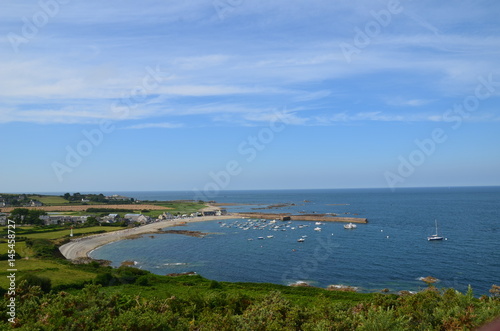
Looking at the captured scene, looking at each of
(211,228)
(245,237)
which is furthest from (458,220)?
(211,228)

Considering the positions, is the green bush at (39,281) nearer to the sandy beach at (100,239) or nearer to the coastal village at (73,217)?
the sandy beach at (100,239)

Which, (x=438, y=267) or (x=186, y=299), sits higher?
(x=186, y=299)

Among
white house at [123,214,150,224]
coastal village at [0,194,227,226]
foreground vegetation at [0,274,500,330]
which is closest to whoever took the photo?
foreground vegetation at [0,274,500,330]

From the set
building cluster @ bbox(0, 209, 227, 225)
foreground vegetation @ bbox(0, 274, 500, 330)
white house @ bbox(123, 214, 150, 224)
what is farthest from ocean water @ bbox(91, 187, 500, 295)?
building cluster @ bbox(0, 209, 227, 225)

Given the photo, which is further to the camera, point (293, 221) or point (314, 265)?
point (293, 221)

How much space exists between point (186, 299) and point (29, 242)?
37.3 metres

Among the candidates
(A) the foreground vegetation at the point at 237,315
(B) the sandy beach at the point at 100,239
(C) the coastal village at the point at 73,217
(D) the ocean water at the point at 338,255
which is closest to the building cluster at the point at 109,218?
(C) the coastal village at the point at 73,217

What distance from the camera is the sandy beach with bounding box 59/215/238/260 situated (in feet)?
Answer: 165

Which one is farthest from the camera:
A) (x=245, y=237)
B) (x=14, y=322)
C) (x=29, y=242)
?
(x=245, y=237)

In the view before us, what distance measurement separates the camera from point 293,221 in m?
90.6

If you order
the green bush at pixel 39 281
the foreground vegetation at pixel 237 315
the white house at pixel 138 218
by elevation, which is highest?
the foreground vegetation at pixel 237 315

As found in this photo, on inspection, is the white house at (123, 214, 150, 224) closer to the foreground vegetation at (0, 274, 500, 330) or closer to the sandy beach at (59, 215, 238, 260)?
the sandy beach at (59, 215, 238, 260)

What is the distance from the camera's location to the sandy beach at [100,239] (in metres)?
50.2

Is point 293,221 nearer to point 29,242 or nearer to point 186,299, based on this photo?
point 29,242
